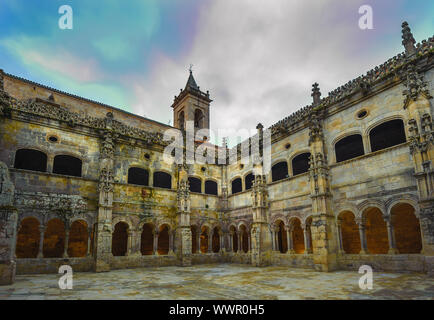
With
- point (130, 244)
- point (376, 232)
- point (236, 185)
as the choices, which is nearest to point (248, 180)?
point (236, 185)

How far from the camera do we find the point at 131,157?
21.2 meters

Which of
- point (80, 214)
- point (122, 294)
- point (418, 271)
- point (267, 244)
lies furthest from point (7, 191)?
point (418, 271)

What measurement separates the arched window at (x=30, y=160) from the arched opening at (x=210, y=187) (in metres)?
12.4

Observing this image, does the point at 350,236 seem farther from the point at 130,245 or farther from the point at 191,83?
the point at 191,83

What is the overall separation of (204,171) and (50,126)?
12188 millimetres

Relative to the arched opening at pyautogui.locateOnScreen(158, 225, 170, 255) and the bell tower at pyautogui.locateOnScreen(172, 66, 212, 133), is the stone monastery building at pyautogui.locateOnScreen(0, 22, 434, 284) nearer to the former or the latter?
the arched opening at pyautogui.locateOnScreen(158, 225, 170, 255)

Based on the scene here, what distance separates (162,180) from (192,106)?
18.2 metres

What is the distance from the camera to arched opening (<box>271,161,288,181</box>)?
20.7m

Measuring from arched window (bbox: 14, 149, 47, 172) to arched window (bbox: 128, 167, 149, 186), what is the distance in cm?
551

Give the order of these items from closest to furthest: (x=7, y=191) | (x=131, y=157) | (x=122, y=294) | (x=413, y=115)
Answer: (x=122, y=294) < (x=7, y=191) < (x=413, y=115) < (x=131, y=157)

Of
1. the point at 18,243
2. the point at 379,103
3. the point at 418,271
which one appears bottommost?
the point at 418,271

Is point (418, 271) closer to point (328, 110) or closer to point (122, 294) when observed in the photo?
point (328, 110)

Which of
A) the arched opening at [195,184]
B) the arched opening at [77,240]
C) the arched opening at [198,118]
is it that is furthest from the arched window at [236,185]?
the arched opening at [198,118]
